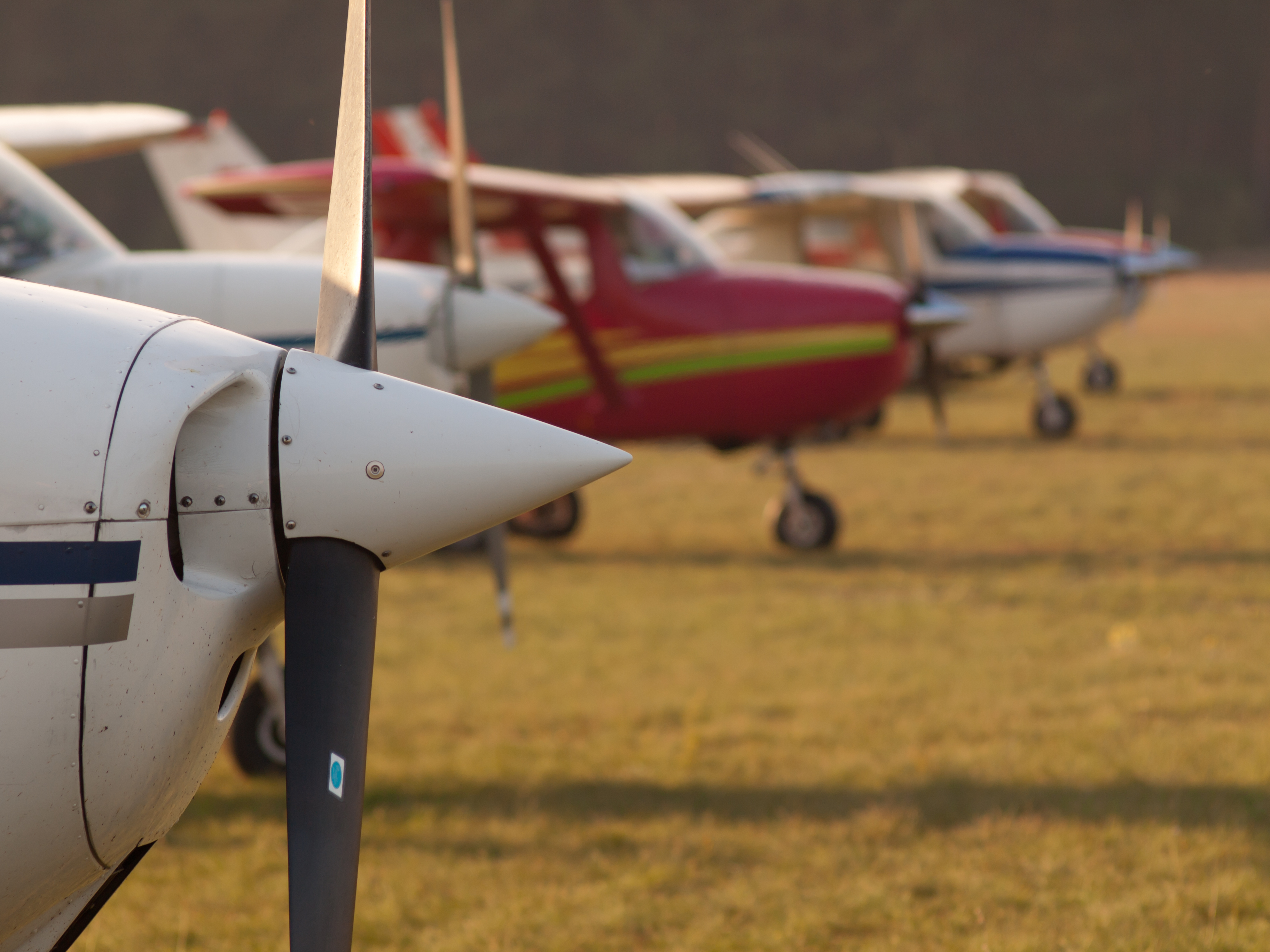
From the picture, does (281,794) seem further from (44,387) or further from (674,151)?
(674,151)

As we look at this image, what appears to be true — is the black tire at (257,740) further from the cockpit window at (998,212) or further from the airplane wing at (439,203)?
the cockpit window at (998,212)

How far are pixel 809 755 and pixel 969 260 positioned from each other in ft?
33.2

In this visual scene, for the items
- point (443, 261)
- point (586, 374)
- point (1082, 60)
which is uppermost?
point (1082, 60)

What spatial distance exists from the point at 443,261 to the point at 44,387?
6.62 metres

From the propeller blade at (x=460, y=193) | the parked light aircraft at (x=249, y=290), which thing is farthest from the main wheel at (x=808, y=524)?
the parked light aircraft at (x=249, y=290)

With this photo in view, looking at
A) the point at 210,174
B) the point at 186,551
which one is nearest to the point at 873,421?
the point at 210,174

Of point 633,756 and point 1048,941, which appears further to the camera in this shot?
point 633,756

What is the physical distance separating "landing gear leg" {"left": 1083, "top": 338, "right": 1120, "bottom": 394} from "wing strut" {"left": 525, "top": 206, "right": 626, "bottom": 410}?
10.4 m

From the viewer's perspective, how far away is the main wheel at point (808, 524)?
9.43 meters

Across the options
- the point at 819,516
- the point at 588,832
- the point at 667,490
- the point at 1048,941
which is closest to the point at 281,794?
the point at 588,832

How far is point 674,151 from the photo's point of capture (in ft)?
186

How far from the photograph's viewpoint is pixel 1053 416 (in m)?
14.5

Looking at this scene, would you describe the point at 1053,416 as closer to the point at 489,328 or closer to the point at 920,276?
the point at 920,276

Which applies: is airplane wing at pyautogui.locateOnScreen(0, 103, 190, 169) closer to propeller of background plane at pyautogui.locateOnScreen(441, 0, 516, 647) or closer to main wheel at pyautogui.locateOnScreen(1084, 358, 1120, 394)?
propeller of background plane at pyautogui.locateOnScreen(441, 0, 516, 647)
